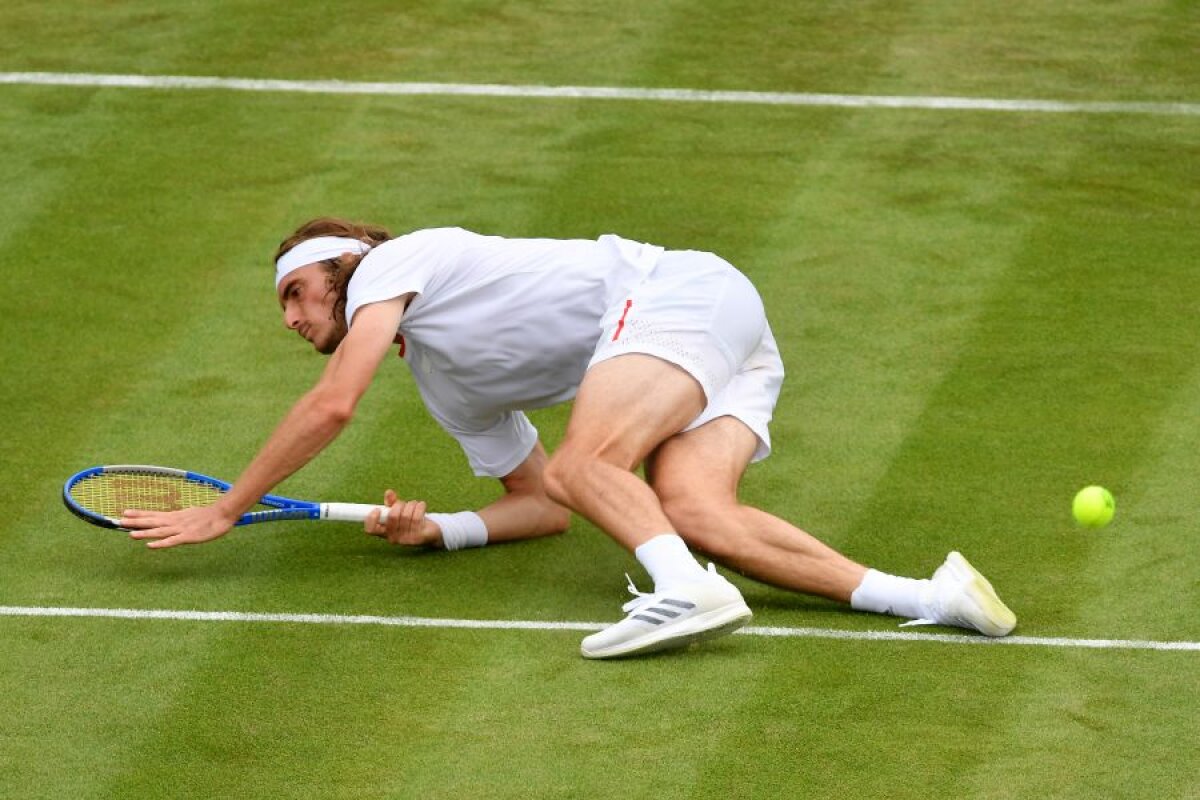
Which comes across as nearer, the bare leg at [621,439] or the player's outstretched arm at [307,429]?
the bare leg at [621,439]

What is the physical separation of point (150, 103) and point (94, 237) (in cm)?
167

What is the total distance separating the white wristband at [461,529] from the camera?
8.17 meters

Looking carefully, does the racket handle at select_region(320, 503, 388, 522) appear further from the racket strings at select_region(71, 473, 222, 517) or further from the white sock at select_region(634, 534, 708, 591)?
the white sock at select_region(634, 534, 708, 591)

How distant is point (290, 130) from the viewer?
12.1 metres

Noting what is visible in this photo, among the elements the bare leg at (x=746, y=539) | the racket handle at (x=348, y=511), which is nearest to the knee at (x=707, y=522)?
the bare leg at (x=746, y=539)

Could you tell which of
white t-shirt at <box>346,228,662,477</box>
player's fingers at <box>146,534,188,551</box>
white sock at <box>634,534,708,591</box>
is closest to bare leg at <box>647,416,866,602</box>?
white sock at <box>634,534,708,591</box>

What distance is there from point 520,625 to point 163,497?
1.46m

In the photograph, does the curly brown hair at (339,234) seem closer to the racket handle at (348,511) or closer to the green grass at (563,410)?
the racket handle at (348,511)

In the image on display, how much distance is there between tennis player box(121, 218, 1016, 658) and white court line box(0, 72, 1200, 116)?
4.54 metres

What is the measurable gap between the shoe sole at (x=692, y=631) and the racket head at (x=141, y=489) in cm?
171

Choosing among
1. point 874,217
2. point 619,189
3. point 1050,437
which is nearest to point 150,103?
point 619,189

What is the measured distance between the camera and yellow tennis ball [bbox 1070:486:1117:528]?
25.4ft

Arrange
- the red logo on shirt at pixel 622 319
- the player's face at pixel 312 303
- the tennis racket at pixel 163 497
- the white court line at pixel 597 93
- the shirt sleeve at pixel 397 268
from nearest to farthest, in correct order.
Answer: the shirt sleeve at pixel 397 268 → the red logo on shirt at pixel 622 319 → the player's face at pixel 312 303 → the tennis racket at pixel 163 497 → the white court line at pixel 597 93

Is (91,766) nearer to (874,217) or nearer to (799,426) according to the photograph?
(799,426)
